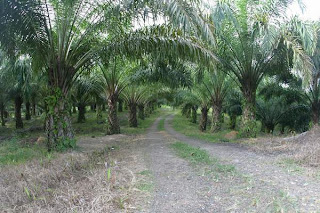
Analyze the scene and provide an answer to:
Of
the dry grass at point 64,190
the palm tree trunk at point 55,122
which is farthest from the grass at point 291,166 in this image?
the palm tree trunk at point 55,122

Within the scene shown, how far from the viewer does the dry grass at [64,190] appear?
3.08m

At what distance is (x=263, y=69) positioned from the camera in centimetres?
997

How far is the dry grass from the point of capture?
10.1 ft

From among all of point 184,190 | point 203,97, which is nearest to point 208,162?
point 184,190

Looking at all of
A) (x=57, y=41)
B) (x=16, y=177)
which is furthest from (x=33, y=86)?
(x=16, y=177)

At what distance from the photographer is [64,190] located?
370cm

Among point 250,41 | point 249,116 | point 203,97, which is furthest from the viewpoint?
point 203,97

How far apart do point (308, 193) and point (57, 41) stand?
7.78 metres

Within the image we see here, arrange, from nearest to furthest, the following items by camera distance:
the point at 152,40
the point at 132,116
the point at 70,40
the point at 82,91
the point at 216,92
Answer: the point at 152,40 → the point at 70,40 → the point at 216,92 → the point at 82,91 → the point at 132,116

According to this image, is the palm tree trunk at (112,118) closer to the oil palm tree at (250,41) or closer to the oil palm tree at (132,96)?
the oil palm tree at (132,96)

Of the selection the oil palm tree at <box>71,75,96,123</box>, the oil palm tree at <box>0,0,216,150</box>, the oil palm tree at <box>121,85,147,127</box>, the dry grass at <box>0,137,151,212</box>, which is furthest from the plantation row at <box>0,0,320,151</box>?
the oil palm tree at <box>121,85,147,127</box>

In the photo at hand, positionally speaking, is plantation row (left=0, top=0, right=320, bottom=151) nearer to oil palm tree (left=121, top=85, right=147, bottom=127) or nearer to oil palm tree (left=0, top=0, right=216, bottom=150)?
oil palm tree (left=0, top=0, right=216, bottom=150)

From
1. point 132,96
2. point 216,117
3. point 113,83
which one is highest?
point 113,83

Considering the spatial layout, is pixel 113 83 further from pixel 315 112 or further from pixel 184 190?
pixel 315 112
